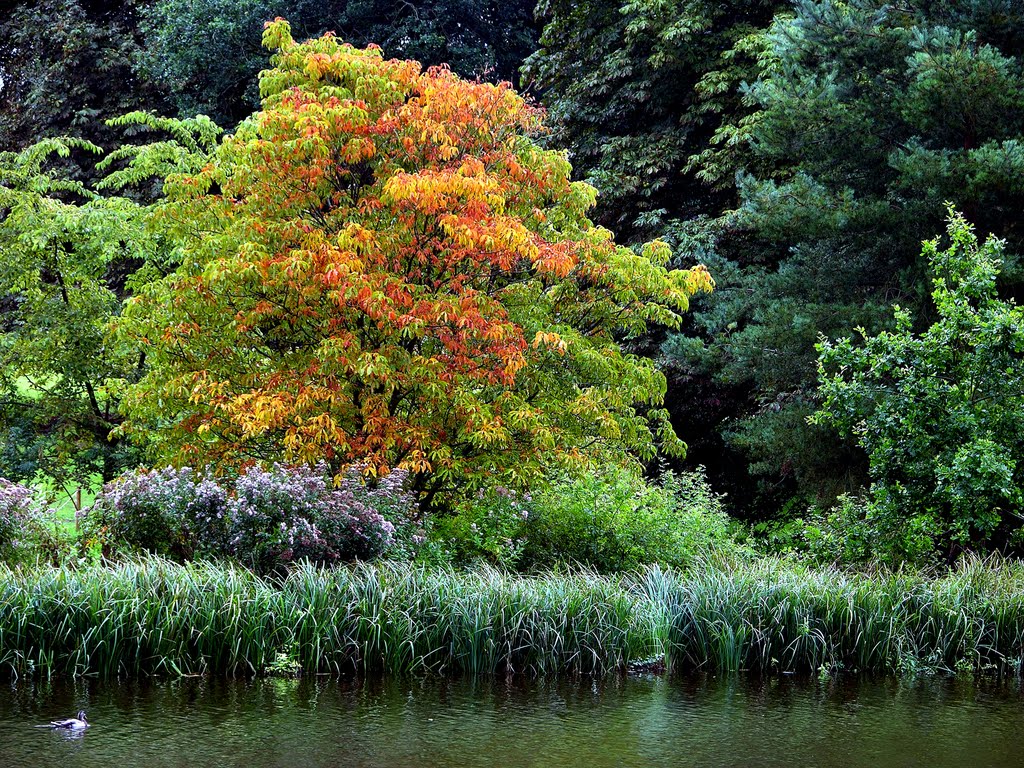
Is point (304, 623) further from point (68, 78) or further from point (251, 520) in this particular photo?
point (68, 78)

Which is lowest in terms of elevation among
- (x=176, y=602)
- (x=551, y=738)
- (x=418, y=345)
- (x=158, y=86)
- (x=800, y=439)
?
(x=551, y=738)

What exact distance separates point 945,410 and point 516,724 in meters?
6.49

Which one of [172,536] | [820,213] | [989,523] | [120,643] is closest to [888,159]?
[820,213]

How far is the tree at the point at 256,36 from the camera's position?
26.6m

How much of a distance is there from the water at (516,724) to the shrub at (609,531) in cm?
281

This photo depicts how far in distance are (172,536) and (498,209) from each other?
4.64 metres

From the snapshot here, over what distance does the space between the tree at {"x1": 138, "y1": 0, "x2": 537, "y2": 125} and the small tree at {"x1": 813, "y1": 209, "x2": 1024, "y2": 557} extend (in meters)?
17.0

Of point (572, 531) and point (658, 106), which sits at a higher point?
point (658, 106)

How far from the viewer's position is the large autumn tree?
1134 centimetres

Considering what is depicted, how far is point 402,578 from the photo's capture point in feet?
30.8

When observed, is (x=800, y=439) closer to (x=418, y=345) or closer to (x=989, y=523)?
(x=989, y=523)

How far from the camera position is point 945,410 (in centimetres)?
1170

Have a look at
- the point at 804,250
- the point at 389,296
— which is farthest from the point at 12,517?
the point at 804,250

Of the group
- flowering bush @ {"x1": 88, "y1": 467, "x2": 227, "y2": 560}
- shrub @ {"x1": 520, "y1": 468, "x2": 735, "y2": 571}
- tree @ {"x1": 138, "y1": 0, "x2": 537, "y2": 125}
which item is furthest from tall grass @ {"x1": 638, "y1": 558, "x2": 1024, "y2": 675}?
tree @ {"x1": 138, "y1": 0, "x2": 537, "y2": 125}
